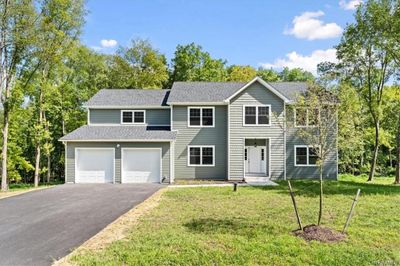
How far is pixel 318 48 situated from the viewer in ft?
84.6

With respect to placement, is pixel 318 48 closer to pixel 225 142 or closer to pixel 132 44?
pixel 225 142

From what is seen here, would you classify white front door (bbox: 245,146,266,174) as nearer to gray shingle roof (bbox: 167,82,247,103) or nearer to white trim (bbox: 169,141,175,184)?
gray shingle roof (bbox: 167,82,247,103)

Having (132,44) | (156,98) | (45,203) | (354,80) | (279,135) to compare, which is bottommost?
(45,203)

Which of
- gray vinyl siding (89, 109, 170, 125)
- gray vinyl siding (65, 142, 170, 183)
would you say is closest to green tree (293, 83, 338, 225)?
gray vinyl siding (65, 142, 170, 183)

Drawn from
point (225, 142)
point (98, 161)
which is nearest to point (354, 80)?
point (225, 142)

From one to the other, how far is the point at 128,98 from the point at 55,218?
47.5 ft

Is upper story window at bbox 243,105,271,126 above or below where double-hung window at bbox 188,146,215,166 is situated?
above

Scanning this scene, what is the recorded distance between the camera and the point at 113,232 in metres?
8.35

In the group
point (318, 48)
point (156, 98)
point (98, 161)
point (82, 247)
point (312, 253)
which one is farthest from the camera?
point (318, 48)

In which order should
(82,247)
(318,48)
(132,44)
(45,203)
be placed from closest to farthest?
1. (82,247)
2. (45,203)
3. (318,48)
4. (132,44)

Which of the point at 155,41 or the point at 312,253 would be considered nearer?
the point at 312,253

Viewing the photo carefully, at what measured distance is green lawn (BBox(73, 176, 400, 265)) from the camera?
6.41 meters

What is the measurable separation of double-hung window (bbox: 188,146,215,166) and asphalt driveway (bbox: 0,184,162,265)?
4.76 metres

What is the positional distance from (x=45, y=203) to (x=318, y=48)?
22876mm
